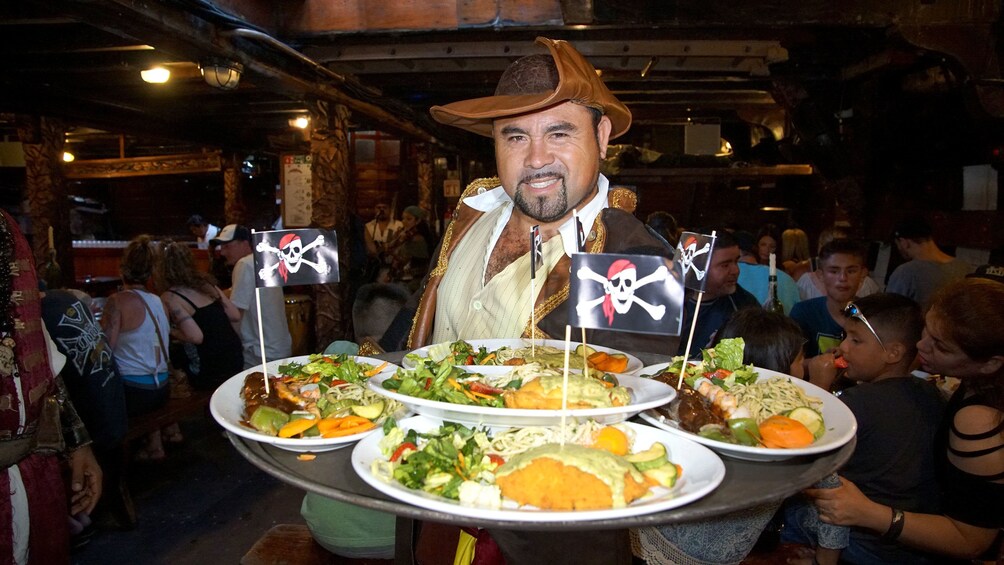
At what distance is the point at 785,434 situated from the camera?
1.47 m

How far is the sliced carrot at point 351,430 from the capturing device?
1505 mm

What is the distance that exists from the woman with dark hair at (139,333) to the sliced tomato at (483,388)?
4.70 metres

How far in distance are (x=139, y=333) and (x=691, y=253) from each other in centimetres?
514

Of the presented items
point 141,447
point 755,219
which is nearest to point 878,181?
point 755,219

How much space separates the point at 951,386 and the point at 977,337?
4.02 feet

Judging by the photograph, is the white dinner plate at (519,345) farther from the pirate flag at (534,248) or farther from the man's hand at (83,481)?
the man's hand at (83,481)

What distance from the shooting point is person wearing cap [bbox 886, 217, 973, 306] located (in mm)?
5543

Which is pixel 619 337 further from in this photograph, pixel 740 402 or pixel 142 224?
pixel 142 224

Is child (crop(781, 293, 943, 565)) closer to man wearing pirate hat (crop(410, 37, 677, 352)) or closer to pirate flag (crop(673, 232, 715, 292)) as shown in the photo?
man wearing pirate hat (crop(410, 37, 677, 352))

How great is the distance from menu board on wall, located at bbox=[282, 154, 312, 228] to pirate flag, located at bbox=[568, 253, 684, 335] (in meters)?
8.41

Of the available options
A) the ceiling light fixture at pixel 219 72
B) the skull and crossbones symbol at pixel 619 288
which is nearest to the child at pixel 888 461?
the skull and crossbones symbol at pixel 619 288

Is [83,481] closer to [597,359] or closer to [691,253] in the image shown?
[597,359]

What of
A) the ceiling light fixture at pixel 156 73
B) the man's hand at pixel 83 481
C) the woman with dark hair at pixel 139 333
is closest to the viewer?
the man's hand at pixel 83 481

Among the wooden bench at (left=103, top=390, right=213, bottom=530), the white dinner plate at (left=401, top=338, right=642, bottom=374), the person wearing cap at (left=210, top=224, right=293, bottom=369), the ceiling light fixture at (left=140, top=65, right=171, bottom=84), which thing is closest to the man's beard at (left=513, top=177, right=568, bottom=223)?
the white dinner plate at (left=401, top=338, right=642, bottom=374)
